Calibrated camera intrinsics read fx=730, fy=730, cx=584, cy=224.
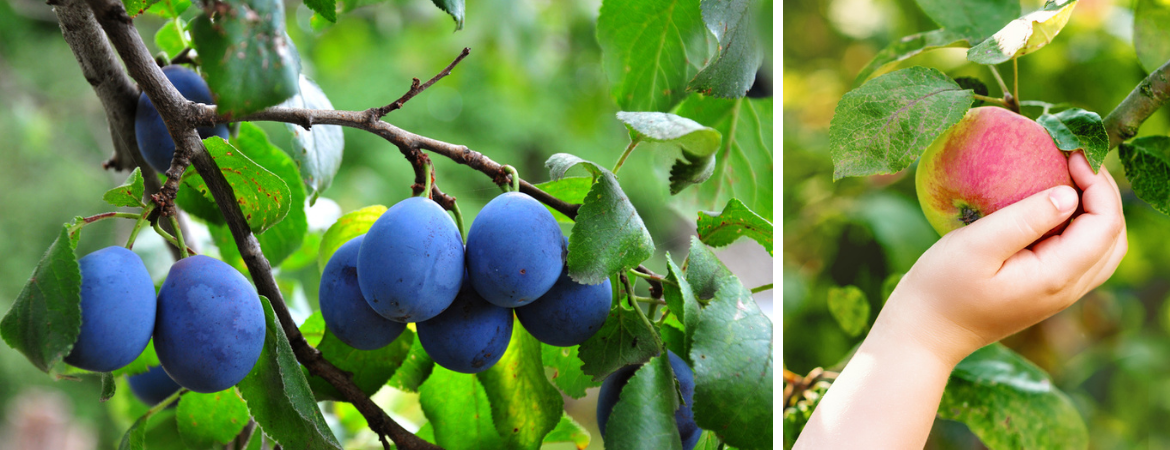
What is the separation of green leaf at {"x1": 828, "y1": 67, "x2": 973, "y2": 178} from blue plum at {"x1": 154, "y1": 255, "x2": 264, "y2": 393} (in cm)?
25

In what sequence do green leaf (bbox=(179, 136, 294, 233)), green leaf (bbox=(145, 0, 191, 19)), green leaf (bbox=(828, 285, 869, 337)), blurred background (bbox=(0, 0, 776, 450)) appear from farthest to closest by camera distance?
blurred background (bbox=(0, 0, 776, 450)), green leaf (bbox=(828, 285, 869, 337)), green leaf (bbox=(145, 0, 191, 19)), green leaf (bbox=(179, 136, 294, 233))

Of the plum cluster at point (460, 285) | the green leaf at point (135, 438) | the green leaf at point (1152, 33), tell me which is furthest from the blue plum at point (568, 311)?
the green leaf at point (1152, 33)

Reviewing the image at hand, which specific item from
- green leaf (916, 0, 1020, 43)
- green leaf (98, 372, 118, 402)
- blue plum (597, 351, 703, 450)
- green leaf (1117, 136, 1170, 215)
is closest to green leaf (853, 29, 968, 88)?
green leaf (916, 0, 1020, 43)

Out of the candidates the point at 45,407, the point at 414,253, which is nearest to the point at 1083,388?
the point at 414,253

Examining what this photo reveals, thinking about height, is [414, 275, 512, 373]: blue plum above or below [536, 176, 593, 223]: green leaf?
below

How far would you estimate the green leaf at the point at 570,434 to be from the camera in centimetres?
43

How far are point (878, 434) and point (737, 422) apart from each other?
0.09 m

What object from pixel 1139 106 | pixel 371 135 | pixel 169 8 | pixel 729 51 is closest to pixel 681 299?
pixel 729 51

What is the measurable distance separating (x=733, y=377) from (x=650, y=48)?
0.76ft

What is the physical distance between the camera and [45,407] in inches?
76.7

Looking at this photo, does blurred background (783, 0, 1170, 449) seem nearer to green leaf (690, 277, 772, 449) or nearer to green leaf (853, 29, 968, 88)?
green leaf (853, 29, 968, 88)

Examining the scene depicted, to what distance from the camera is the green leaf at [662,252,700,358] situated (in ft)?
0.99

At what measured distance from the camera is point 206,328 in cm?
27

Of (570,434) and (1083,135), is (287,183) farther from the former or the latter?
(1083,135)
